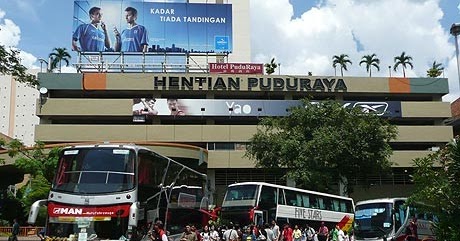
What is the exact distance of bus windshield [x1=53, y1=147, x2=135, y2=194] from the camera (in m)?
14.2

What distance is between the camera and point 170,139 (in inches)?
1928

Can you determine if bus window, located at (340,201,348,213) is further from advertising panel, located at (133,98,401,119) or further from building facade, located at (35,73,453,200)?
advertising panel, located at (133,98,401,119)

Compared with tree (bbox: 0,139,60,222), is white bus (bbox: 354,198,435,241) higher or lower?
lower

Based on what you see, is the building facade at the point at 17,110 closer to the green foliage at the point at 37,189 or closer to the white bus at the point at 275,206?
the green foliage at the point at 37,189

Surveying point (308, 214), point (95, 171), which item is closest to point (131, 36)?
point (308, 214)

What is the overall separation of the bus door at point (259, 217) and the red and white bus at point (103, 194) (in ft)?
32.6

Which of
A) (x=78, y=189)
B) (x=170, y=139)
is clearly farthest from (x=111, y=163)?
(x=170, y=139)

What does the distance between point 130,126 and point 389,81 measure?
27094 mm

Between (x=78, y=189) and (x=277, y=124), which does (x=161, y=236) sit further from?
(x=277, y=124)

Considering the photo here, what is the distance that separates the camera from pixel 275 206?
88.7 feet

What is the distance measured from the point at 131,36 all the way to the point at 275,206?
28.1m

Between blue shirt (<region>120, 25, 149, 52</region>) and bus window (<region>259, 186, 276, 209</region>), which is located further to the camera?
blue shirt (<region>120, 25, 149, 52</region>)

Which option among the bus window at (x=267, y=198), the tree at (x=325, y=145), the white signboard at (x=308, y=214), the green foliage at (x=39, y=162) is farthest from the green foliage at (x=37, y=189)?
the white signboard at (x=308, y=214)

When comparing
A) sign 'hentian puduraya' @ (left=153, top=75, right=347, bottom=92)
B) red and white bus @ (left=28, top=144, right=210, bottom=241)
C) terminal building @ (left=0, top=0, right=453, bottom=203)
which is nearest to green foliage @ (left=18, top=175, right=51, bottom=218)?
terminal building @ (left=0, top=0, right=453, bottom=203)
